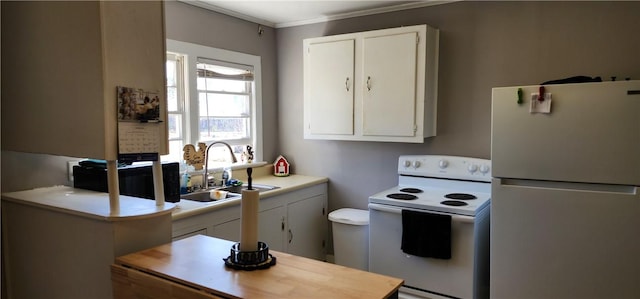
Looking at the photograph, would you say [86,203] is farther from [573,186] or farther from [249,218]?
[573,186]

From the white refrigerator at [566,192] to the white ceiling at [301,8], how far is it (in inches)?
51.9

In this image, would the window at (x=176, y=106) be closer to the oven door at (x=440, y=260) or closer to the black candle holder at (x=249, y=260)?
the oven door at (x=440, y=260)

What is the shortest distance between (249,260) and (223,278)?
13 cm

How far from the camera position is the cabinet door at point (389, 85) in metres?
3.19

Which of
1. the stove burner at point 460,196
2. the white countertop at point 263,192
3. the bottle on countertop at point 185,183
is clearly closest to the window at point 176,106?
the bottle on countertop at point 185,183

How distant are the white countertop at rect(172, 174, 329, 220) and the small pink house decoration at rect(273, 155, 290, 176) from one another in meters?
0.06

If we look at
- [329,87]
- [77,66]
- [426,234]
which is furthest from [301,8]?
[77,66]

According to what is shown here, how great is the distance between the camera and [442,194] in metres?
3.16

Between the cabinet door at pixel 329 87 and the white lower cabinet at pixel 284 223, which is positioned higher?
the cabinet door at pixel 329 87

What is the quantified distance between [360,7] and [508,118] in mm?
1584

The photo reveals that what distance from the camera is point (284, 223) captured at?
3.36 meters

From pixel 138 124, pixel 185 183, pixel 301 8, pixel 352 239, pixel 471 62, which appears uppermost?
pixel 301 8

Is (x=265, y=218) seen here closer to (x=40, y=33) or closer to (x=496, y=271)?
(x=496, y=271)

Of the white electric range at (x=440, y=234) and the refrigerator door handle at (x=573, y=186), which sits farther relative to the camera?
the white electric range at (x=440, y=234)
